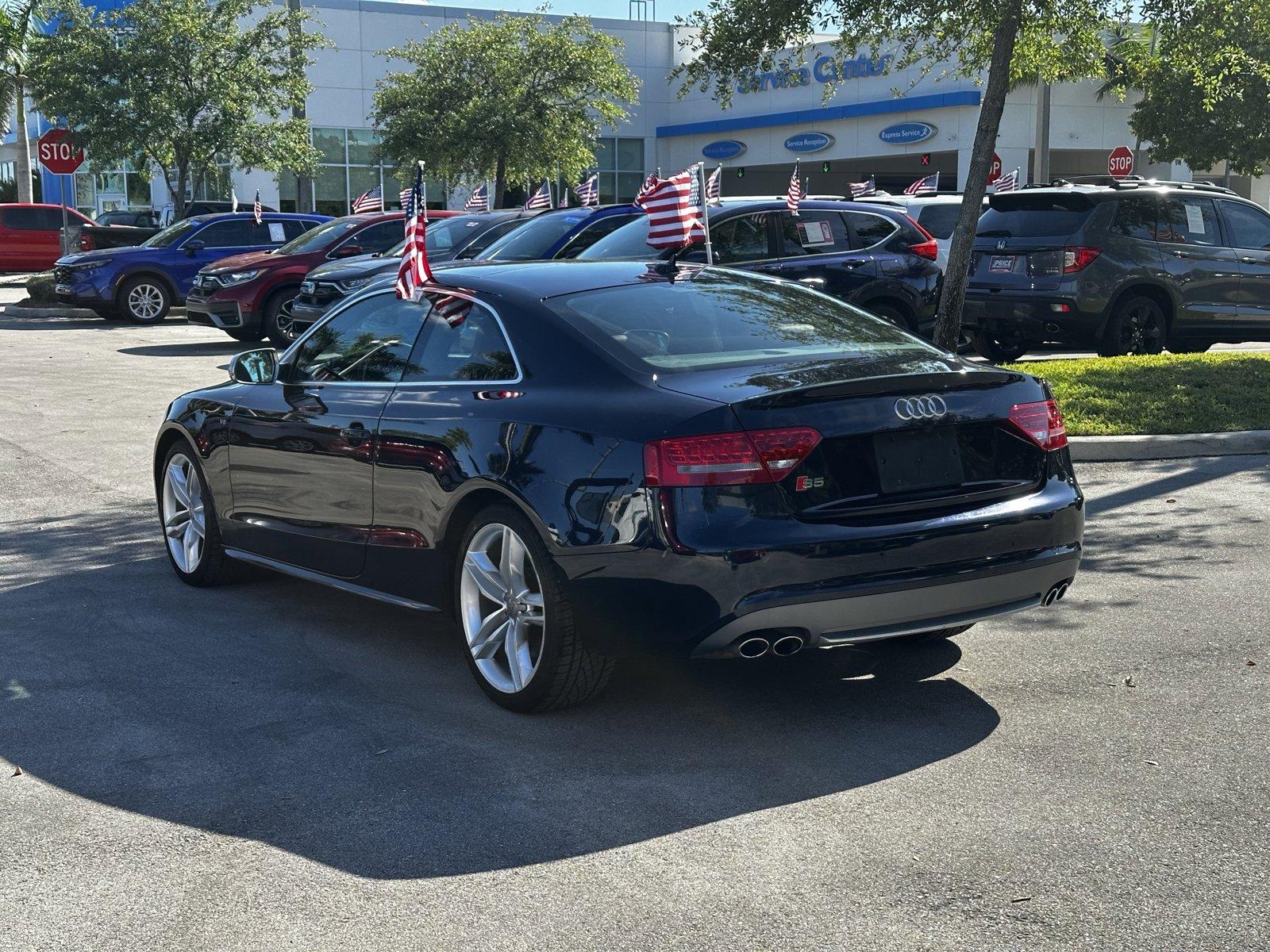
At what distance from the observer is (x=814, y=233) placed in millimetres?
15125

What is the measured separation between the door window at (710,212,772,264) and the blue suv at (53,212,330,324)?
10997 millimetres

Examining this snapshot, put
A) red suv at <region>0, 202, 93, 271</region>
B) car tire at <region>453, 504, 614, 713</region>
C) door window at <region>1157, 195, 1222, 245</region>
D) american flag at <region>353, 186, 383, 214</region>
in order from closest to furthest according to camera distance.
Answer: car tire at <region>453, 504, 614, 713</region>
door window at <region>1157, 195, 1222, 245</region>
american flag at <region>353, 186, 383, 214</region>
red suv at <region>0, 202, 93, 271</region>

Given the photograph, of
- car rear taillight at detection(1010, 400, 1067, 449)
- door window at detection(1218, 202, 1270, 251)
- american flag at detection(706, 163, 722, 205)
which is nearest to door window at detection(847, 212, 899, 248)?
american flag at detection(706, 163, 722, 205)

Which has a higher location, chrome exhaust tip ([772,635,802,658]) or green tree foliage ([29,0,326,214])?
green tree foliage ([29,0,326,214])

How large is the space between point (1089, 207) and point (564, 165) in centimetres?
→ 2440

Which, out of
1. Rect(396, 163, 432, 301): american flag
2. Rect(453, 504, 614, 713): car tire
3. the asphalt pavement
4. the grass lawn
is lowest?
the asphalt pavement

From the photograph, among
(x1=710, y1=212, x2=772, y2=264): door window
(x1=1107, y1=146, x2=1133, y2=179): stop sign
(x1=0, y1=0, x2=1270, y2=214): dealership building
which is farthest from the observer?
(x1=0, y1=0, x2=1270, y2=214): dealership building

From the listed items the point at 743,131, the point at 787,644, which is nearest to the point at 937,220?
the point at 787,644

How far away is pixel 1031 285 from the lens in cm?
1498

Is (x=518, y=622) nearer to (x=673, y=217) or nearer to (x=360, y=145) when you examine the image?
(x=673, y=217)

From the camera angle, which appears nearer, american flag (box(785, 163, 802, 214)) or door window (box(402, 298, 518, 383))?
door window (box(402, 298, 518, 383))

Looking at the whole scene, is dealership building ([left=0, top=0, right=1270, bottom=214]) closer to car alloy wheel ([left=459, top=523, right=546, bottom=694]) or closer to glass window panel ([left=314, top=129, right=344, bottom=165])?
glass window panel ([left=314, top=129, right=344, bottom=165])

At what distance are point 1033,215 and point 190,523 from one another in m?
10.2

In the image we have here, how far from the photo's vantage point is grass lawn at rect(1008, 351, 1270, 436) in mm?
11078
